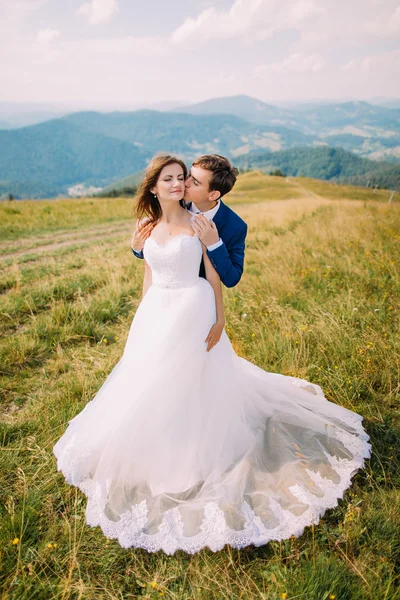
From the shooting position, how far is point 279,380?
3.93m

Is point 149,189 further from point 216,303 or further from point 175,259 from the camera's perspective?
point 216,303

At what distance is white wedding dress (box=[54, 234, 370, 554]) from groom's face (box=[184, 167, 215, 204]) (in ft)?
1.12

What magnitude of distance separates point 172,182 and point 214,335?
4.39ft

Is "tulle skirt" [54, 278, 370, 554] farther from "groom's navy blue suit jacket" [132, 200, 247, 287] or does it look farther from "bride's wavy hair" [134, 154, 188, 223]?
"bride's wavy hair" [134, 154, 188, 223]

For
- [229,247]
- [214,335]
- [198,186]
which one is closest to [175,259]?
[229,247]

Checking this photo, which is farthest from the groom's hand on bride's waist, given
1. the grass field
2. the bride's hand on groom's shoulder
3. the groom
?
the grass field

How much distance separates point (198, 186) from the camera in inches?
109

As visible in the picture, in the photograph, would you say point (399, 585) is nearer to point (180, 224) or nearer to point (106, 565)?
point (106, 565)

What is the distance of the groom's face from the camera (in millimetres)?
2709

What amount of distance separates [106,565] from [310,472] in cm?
176

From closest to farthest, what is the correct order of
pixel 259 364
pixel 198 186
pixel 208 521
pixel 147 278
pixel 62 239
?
1. pixel 208 521
2. pixel 198 186
3. pixel 147 278
4. pixel 259 364
5. pixel 62 239

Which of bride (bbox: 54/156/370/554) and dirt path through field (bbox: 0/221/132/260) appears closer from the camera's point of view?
bride (bbox: 54/156/370/554)

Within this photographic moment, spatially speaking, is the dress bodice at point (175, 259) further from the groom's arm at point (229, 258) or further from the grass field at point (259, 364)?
the grass field at point (259, 364)

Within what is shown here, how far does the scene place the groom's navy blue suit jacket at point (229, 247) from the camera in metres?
2.82
